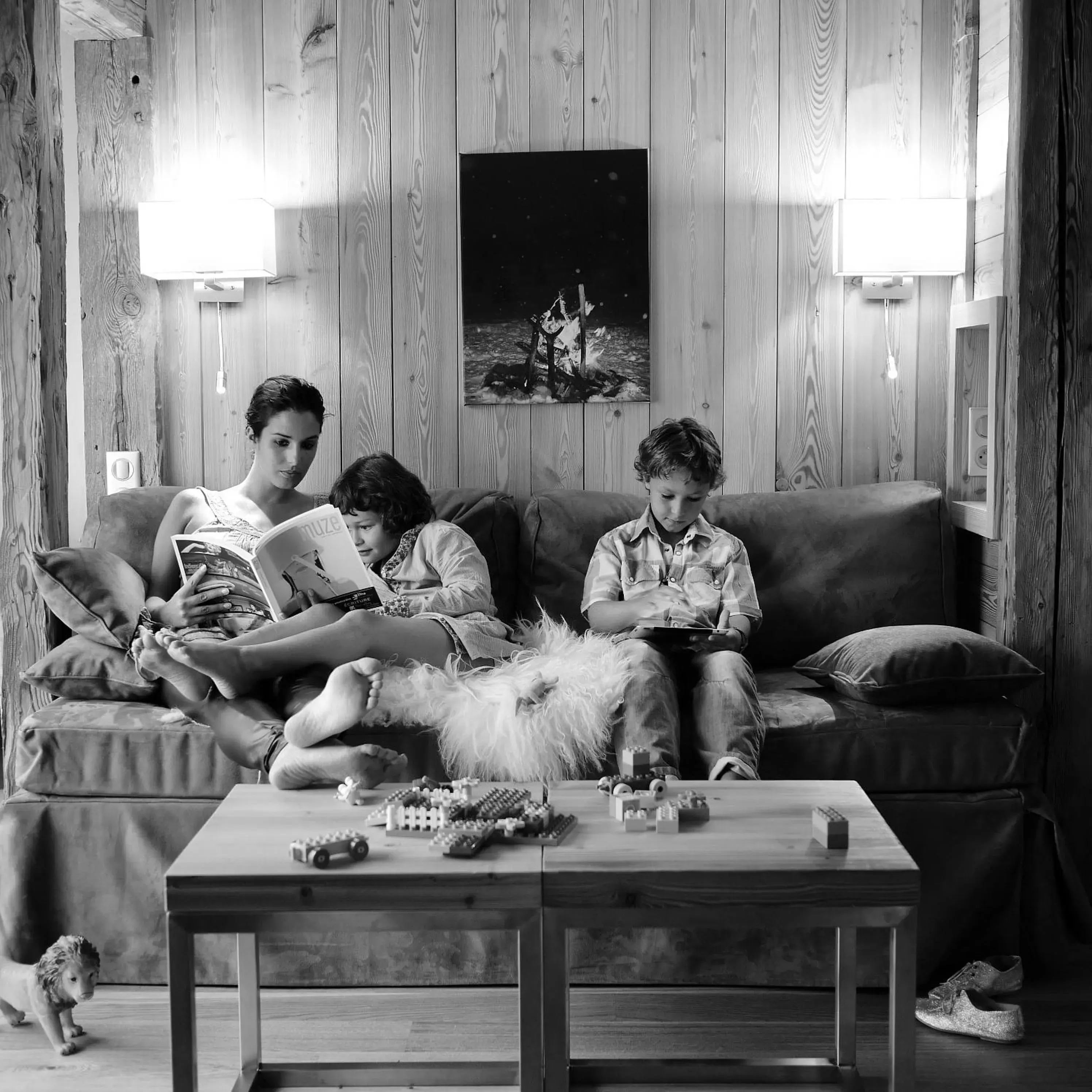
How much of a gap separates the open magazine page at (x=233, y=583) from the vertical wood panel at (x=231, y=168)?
674 mm

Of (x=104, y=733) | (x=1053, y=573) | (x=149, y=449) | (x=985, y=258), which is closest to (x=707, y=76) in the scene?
(x=985, y=258)

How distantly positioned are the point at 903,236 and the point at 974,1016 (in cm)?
174

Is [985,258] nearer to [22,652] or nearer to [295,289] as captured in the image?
[295,289]

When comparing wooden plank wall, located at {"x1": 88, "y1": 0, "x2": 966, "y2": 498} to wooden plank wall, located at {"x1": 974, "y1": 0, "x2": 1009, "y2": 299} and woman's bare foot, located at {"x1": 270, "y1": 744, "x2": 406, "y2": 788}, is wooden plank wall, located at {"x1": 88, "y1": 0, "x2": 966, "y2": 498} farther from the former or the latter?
woman's bare foot, located at {"x1": 270, "y1": 744, "x2": 406, "y2": 788}

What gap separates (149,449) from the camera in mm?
2977

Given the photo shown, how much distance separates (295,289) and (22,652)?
1.13 m

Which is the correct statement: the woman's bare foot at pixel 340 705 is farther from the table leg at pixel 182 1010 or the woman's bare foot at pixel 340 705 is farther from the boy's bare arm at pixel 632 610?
the boy's bare arm at pixel 632 610

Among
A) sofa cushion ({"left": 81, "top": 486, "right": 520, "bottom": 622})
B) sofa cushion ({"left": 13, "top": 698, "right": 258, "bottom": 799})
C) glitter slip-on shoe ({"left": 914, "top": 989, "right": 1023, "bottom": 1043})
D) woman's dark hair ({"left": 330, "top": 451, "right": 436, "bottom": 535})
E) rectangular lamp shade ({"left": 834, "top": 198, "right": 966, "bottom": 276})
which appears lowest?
glitter slip-on shoe ({"left": 914, "top": 989, "right": 1023, "bottom": 1043})

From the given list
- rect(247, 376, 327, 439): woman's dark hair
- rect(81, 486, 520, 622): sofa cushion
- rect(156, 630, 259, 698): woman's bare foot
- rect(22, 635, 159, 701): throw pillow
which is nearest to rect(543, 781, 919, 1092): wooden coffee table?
rect(156, 630, 259, 698): woman's bare foot

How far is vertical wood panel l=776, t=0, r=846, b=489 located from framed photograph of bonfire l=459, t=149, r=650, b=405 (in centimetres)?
36

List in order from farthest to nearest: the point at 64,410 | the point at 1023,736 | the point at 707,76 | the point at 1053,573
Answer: the point at 707,76 < the point at 64,410 < the point at 1053,573 < the point at 1023,736

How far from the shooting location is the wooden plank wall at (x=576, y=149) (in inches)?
112

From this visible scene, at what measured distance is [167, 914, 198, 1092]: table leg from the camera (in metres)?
1.38

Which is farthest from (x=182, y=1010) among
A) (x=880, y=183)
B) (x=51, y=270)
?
(x=880, y=183)
